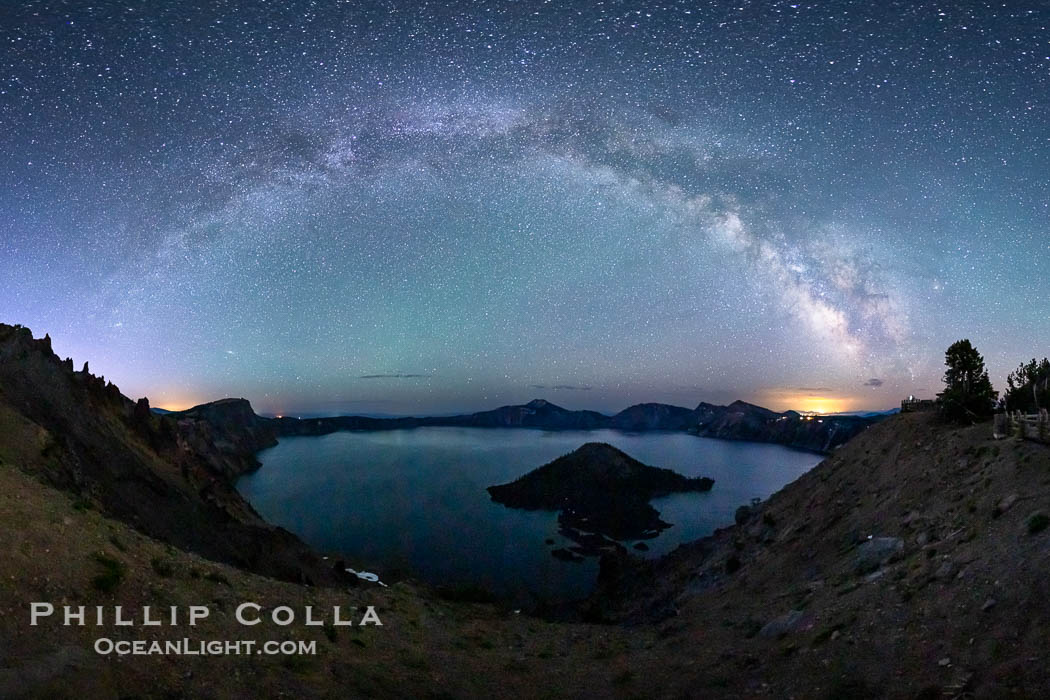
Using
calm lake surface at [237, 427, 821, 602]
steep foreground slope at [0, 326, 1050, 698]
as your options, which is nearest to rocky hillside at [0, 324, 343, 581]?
steep foreground slope at [0, 326, 1050, 698]

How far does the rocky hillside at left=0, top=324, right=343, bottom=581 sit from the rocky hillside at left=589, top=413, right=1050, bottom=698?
25.6 m

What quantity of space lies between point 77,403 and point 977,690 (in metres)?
54.8

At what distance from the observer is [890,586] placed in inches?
605

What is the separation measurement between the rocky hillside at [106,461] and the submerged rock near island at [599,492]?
61.8 m

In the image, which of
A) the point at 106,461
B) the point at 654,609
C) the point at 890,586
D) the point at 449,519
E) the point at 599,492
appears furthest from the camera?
the point at 599,492

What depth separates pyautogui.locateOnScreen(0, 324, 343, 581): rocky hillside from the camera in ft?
78.9

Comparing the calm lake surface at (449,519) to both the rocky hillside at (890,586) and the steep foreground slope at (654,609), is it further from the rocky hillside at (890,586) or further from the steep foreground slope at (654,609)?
the steep foreground slope at (654,609)

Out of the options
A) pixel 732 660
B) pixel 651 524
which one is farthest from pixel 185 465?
pixel 651 524

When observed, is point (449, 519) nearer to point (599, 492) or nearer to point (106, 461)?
point (599, 492)

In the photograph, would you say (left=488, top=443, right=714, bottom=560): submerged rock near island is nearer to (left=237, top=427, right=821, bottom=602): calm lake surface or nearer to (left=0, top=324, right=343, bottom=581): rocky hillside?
(left=237, top=427, right=821, bottom=602): calm lake surface

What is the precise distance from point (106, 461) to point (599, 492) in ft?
345

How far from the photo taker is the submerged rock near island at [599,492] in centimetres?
9486

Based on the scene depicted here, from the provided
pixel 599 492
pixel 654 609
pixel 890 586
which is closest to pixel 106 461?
pixel 654 609

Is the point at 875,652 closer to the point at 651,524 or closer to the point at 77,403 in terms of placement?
the point at 77,403
